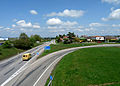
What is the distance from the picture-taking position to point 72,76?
15.3 metres

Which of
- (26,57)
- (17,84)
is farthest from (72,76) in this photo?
(26,57)

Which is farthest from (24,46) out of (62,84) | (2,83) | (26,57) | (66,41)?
(62,84)

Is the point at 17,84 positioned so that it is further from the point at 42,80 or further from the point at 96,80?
the point at 96,80

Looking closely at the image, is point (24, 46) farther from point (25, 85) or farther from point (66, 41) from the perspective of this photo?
point (25, 85)

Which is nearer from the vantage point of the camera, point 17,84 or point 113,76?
point 17,84

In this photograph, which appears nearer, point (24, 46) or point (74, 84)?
point (74, 84)

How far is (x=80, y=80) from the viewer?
1395cm

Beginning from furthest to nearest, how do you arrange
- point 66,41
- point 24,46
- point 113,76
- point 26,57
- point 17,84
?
point 66,41
point 24,46
point 26,57
point 113,76
point 17,84

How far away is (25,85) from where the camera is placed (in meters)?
13.1

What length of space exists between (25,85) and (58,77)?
492 centimetres

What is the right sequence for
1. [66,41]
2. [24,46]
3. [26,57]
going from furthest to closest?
[66,41]
[24,46]
[26,57]

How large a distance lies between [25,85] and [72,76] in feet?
23.4

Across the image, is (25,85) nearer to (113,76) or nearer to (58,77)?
(58,77)

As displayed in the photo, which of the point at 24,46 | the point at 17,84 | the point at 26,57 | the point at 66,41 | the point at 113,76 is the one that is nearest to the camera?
the point at 17,84
